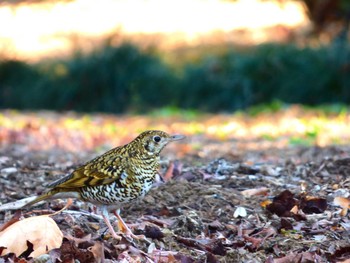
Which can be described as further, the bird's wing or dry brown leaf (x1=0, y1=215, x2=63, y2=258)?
the bird's wing

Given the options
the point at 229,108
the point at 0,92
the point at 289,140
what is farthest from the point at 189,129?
the point at 0,92

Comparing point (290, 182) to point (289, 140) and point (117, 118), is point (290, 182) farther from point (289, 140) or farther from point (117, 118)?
point (117, 118)

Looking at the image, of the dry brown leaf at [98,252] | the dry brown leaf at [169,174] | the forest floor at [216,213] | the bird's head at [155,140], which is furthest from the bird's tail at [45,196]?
the dry brown leaf at [169,174]

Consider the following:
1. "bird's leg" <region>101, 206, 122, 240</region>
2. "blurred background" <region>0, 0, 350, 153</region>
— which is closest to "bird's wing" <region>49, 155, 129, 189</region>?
"bird's leg" <region>101, 206, 122, 240</region>

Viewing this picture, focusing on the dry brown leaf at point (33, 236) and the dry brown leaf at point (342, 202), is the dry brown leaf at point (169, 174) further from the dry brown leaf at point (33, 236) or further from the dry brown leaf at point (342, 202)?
the dry brown leaf at point (33, 236)

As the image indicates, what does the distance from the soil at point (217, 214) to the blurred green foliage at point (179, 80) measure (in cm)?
966

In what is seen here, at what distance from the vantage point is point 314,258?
230 inches

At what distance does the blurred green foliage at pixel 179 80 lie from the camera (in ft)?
62.4

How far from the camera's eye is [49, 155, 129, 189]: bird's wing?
6512 mm

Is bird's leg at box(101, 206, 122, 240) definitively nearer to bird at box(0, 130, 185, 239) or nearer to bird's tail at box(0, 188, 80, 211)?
bird at box(0, 130, 185, 239)

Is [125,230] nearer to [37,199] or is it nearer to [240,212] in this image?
[37,199]

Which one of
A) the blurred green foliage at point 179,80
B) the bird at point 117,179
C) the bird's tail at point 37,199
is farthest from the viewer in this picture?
the blurred green foliage at point 179,80

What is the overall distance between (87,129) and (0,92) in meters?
6.86

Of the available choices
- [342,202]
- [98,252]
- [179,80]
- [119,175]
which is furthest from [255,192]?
[179,80]
